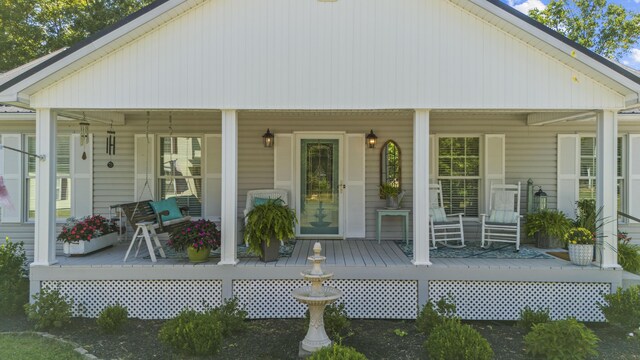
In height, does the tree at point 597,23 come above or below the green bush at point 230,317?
above

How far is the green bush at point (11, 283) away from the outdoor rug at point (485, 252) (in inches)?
197

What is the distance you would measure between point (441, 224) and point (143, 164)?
A: 201 inches

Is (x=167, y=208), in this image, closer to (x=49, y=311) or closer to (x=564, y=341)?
(x=49, y=311)

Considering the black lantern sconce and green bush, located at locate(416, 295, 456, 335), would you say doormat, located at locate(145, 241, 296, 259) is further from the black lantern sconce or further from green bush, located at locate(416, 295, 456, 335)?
the black lantern sconce

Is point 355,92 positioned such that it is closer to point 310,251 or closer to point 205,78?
point 205,78

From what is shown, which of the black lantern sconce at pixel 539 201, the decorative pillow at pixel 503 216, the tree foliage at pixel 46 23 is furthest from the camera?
the tree foliage at pixel 46 23

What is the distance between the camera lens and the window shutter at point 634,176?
7.33 meters

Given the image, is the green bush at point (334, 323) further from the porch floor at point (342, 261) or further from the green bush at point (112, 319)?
the green bush at point (112, 319)

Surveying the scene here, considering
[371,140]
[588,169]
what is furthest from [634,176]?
[371,140]

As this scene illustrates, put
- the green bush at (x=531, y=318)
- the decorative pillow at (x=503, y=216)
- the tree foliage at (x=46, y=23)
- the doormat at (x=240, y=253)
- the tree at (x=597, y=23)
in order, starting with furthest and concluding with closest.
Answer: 1. the tree at (x=597, y=23)
2. the tree foliage at (x=46, y=23)
3. the decorative pillow at (x=503, y=216)
4. the doormat at (x=240, y=253)
5. the green bush at (x=531, y=318)

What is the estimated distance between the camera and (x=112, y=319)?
15.2ft

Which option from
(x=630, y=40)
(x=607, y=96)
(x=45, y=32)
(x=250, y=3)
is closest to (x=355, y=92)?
(x=250, y=3)

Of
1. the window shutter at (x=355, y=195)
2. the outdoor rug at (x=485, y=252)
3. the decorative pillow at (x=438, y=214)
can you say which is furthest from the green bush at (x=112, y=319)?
the decorative pillow at (x=438, y=214)

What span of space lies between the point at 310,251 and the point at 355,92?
243 cm
